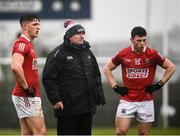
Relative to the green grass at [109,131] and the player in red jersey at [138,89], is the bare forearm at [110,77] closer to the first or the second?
the player in red jersey at [138,89]

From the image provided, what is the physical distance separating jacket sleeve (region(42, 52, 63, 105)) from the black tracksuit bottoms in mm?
325

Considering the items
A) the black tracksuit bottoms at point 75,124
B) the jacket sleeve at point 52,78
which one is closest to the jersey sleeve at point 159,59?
the black tracksuit bottoms at point 75,124

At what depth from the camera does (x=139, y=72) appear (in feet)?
40.2

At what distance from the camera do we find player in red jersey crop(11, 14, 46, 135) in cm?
1127

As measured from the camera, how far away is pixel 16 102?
11.5 metres

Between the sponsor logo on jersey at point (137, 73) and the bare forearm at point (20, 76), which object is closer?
the bare forearm at point (20, 76)

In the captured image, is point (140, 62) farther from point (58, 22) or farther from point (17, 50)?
point (58, 22)

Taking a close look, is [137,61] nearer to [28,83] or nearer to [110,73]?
[110,73]

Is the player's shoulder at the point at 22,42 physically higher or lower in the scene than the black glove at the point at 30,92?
higher

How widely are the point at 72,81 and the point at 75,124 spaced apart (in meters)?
0.57

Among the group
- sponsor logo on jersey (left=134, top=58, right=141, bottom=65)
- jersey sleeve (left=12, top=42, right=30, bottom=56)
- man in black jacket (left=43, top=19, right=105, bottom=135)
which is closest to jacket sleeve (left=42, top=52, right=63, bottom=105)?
man in black jacket (left=43, top=19, right=105, bottom=135)

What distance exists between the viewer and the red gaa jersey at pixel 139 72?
12258 millimetres

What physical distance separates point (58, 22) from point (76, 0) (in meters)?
0.66

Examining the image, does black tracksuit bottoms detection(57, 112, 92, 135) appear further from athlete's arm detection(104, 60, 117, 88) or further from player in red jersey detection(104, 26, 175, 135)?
athlete's arm detection(104, 60, 117, 88)
